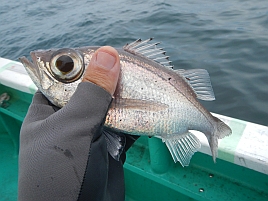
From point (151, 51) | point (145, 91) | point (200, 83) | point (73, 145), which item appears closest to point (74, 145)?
point (73, 145)

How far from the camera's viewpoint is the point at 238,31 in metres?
6.91

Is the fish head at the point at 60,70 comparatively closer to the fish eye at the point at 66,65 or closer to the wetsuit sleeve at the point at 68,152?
the fish eye at the point at 66,65

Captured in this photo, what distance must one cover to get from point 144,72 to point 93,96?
0.40 meters

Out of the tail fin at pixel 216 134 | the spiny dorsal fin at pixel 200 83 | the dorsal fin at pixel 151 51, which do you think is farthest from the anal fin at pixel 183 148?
the dorsal fin at pixel 151 51

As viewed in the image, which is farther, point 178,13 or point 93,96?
point 178,13

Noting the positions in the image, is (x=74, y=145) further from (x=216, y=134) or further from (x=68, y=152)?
(x=216, y=134)

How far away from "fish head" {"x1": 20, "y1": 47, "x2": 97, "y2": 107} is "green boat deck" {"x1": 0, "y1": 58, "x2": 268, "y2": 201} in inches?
53.8

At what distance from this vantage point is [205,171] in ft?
8.95

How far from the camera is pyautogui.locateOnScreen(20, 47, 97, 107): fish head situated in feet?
4.84

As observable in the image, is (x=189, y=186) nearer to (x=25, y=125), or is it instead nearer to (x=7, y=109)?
(x=25, y=125)

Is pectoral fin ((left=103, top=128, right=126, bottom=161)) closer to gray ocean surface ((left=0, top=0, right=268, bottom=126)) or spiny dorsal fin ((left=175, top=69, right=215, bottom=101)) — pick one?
spiny dorsal fin ((left=175, top=69, right=215, bottom=101))

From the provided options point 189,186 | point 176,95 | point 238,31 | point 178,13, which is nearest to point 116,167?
point 176,95

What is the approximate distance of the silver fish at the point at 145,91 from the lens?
1.49 metres

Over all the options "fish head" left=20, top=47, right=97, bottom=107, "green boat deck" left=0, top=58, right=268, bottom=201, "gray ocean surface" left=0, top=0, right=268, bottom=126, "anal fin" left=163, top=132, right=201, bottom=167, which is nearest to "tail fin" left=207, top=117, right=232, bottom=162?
"anal fin" left=163, top=132, right=201, bottom=167
